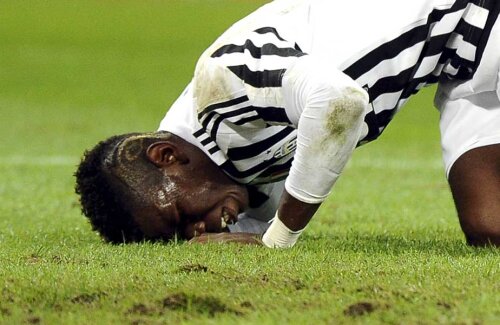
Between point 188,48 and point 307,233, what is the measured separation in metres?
19.1

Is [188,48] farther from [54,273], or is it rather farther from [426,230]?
[54,273]

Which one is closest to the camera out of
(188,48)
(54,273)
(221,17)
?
(54,273)

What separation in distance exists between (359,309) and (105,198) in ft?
7.05

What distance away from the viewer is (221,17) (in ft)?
91.9

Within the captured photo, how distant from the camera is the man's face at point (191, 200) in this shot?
5.08 metres

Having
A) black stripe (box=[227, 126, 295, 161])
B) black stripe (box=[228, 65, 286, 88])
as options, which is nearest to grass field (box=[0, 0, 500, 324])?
black stripe (box=[227, 126, 295, 161])

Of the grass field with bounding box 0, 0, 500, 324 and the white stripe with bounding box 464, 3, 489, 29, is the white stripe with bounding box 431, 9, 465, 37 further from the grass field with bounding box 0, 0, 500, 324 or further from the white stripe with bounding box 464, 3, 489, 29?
the grass field with bounding box 0, 0, 500, 324

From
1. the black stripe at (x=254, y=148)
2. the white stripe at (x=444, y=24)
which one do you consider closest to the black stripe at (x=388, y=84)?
the white stripe at (x=444, y=24)

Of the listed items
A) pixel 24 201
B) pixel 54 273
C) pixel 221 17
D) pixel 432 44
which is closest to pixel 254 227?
pixel 432 44

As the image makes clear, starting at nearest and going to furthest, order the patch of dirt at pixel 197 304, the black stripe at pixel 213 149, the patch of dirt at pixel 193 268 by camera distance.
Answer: the patch of dirt at pixel 197 304 → the patch of dirt at pixel 193 268 → the black stripe at pixel 213 149

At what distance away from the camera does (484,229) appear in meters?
5.06

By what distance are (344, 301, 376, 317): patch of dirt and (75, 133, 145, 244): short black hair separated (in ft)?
6.49

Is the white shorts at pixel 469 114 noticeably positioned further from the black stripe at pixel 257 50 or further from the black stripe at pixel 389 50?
the black stripe at pixel 257 50

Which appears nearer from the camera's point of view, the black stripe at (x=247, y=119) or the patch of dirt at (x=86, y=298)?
the patch of dirt at (x=86, y=298)
